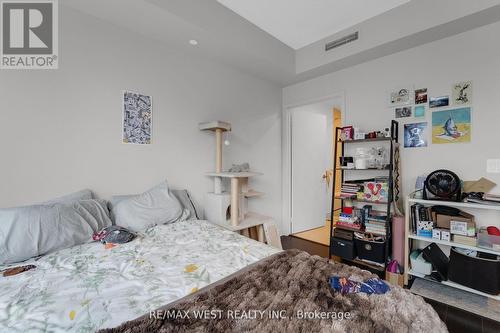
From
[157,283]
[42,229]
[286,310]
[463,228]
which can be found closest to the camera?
[286,310]

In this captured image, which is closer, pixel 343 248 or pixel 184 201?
pixel 184 201

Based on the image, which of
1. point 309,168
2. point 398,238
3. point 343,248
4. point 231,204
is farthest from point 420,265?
point 309,168

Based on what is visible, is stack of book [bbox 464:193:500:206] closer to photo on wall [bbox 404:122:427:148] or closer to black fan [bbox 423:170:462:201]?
black fan [bbox 423:170:462:201]

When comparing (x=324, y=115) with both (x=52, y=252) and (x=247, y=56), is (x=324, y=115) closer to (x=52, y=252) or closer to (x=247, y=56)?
(x=247, y=56)

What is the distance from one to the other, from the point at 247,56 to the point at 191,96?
0.81 metres

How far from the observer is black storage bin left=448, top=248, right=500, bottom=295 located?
69.4 inches

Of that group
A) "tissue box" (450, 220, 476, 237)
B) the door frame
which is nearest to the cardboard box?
"tissue box" (450, 220, 476, 237)

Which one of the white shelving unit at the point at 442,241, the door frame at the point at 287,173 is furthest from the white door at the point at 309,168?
the white shelving unit at the point at 442,241

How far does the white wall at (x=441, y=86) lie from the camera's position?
2076 millimetres

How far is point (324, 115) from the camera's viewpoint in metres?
4.29

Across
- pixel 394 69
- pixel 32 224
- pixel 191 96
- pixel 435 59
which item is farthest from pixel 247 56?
pixel 32 224

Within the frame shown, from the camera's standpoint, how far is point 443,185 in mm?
2111

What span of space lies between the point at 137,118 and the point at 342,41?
242 centimetres

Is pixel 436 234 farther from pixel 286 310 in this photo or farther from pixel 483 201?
pixel 286 310
